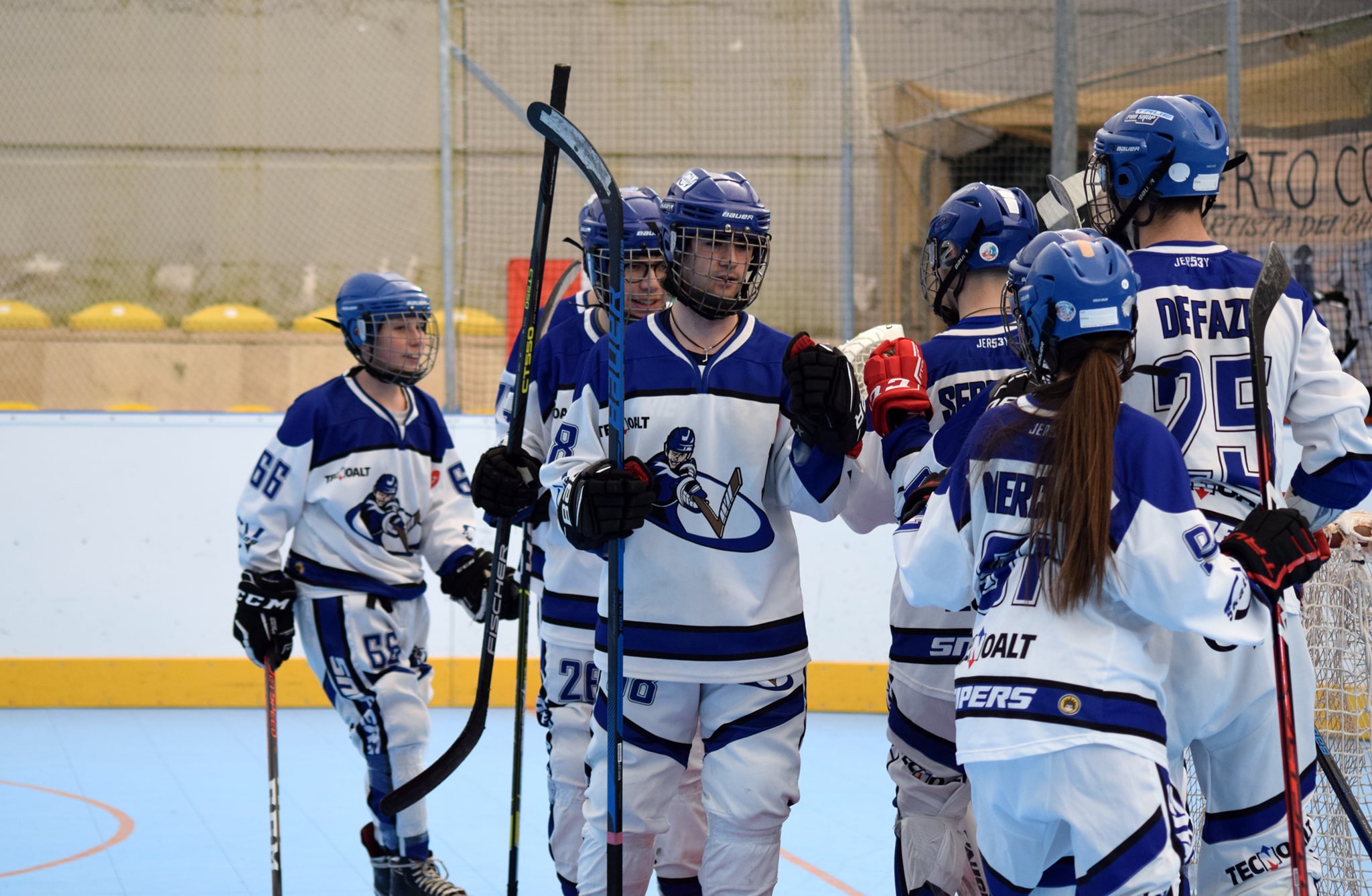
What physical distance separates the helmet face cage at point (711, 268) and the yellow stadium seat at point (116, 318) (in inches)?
247

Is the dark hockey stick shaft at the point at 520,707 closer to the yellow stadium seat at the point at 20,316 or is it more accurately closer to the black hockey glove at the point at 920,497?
the black hockey glove at the point at 920,497

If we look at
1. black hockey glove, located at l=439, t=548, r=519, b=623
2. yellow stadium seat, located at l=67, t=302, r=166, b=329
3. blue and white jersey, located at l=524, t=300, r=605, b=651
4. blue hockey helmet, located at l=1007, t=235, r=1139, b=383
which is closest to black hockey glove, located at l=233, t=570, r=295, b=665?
black hockey glove, located at l=439, t=548, r=519, b=623

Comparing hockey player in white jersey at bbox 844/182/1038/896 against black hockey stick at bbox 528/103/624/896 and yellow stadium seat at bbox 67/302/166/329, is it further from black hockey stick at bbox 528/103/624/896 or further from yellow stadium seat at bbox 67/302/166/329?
yellow stadium seat at bbox 67/302/166/329

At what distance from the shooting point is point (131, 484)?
6.61 metres

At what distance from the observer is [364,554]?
3717 mm

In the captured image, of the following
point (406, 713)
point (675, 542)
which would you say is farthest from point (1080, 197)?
point (406, 713)

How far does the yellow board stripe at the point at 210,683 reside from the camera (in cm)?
658

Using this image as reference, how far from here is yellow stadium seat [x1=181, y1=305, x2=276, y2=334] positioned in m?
8.26

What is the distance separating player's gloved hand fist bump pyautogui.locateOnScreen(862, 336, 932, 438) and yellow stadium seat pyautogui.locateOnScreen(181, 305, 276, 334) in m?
6.19

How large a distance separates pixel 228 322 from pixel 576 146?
612 cm

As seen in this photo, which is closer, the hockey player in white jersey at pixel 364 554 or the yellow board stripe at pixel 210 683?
the hockey player in white jersey at pixel 364 554

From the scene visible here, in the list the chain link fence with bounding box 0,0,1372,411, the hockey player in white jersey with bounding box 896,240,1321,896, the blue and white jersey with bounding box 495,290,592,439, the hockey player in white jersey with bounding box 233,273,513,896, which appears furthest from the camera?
the chain link fence with bounding box 0,0,1372,411

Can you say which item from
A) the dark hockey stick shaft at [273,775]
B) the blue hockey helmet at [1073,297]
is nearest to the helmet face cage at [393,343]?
the dark hockey stick shaft at [273,775]

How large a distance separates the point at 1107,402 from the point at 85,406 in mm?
6769
